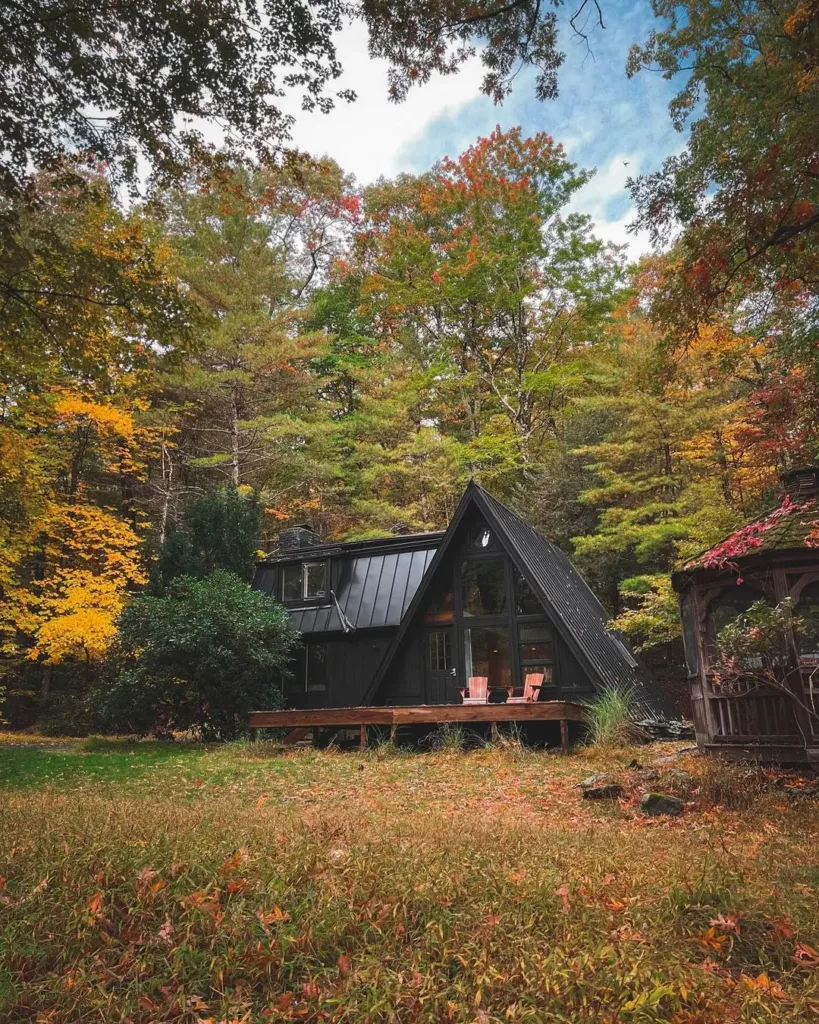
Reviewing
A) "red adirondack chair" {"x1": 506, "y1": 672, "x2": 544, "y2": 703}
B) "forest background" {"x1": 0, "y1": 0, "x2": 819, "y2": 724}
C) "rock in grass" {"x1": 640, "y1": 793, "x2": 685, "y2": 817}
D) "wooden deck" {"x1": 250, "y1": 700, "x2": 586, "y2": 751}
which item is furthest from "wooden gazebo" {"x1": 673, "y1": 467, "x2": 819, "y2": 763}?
"red adirondack chair" {"x1": 506, "y1": 672, "x2": 544, "y2": 703}

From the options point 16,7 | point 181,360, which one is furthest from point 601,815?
point 16,7

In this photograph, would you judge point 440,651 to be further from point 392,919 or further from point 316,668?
point 392,919

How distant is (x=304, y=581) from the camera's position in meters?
19.5

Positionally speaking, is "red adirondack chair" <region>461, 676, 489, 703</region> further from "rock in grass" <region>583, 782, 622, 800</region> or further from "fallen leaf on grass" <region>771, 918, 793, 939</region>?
"fallen leaf on grass" <region>771, 918, 793, 939</region>

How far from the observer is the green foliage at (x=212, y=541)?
1903 centimetres

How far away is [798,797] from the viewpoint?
7301mm

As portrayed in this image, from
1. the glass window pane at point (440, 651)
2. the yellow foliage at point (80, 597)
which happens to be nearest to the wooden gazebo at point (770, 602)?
the glass window pane at point (440, 651)

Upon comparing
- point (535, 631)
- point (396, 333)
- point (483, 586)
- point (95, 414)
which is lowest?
point (535, 631)

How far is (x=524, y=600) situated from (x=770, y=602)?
215 inches

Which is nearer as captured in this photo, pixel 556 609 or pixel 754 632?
pixel 754 632

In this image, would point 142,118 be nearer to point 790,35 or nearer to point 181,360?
point 181,360

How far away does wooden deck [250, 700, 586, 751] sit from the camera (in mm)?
11977

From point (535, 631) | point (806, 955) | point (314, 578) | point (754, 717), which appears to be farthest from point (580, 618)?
point (806, 955)

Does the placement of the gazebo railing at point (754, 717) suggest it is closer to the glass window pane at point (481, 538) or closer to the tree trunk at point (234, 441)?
the glass window pane at point (481, 538)
